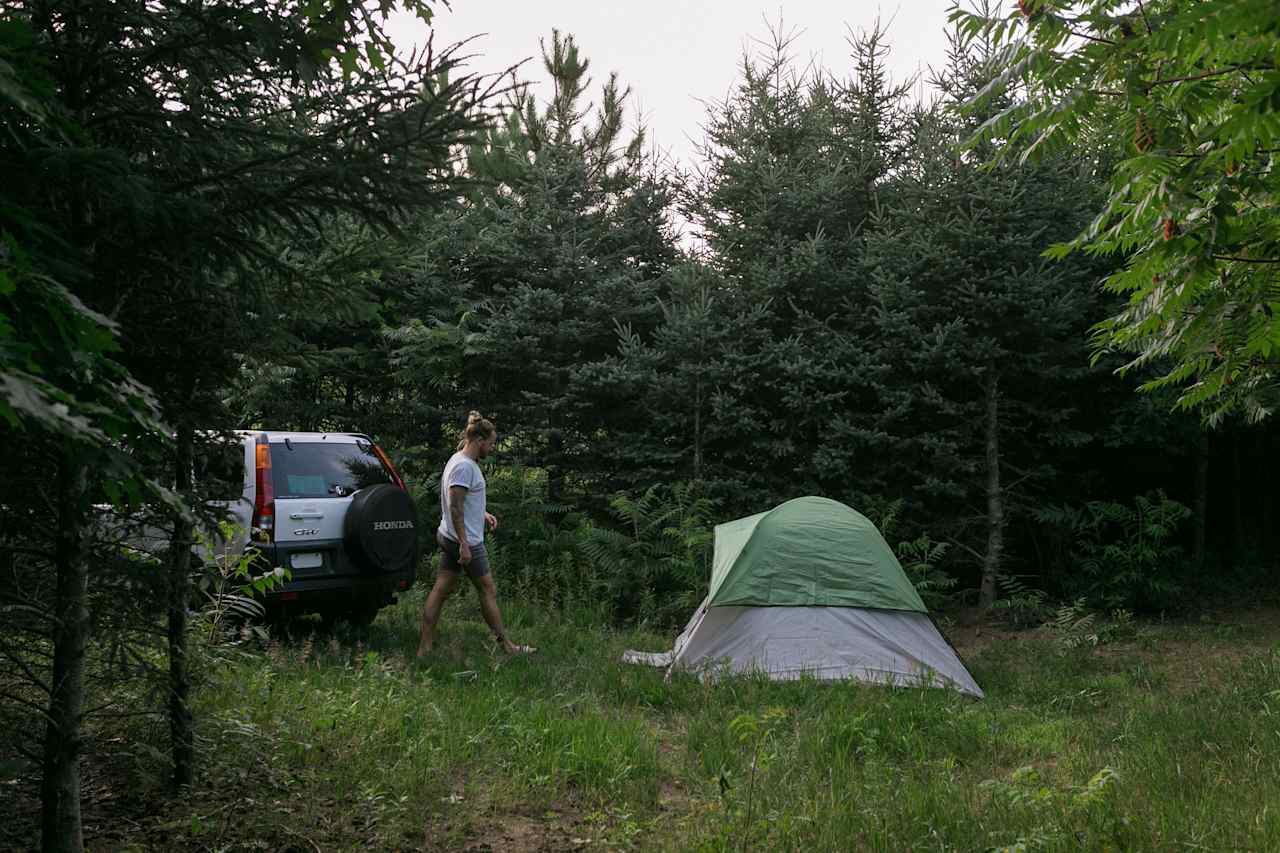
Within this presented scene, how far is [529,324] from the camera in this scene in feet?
39.7

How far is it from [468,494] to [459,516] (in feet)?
0.68

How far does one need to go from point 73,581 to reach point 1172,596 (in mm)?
10775

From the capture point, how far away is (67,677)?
10.9ft

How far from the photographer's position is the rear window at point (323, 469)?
7.34 meters

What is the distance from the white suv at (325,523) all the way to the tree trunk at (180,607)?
3055 mm

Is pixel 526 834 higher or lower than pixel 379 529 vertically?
lower

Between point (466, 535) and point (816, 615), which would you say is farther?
point (466, 535)

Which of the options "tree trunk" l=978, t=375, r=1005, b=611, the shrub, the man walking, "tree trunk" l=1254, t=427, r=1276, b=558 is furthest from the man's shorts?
"tree trunk" l=1254, t=427, r=1276, b=558

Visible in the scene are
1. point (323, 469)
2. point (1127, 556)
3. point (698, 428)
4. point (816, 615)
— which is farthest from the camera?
point (698, 428)

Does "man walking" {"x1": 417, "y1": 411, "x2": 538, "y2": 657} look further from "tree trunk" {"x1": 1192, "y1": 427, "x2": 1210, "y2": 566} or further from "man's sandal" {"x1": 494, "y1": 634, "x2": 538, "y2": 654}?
"tree trunk" {"x1": 1192, "y1": 427, "x2": 1210, "y2": 566}

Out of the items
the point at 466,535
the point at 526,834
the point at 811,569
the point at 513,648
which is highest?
the point at 466,535

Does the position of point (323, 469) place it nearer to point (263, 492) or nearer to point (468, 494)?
point (263, 492)

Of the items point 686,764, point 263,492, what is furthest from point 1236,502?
point 263,492

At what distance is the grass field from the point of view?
12.0 ft
